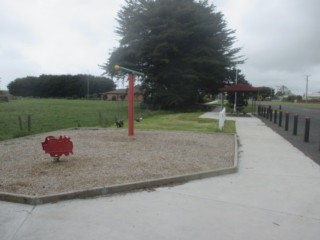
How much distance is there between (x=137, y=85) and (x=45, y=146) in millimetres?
27930

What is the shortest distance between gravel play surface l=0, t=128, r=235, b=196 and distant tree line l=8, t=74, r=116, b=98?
87.8 metres

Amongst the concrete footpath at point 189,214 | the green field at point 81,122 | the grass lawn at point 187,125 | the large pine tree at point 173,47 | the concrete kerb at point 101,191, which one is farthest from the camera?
the large pine tree at point 173,47

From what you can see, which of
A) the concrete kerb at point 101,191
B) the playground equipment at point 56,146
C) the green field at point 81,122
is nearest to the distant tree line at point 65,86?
the green field at point 81,122

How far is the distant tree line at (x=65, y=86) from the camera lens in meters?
98.9

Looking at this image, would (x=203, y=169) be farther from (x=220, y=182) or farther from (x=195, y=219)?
(x=195, y=219)

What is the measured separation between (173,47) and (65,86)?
246 feet

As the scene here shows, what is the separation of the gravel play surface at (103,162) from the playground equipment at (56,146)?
8.7 inches

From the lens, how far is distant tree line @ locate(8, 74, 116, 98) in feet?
324

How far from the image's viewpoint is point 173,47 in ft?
98.5

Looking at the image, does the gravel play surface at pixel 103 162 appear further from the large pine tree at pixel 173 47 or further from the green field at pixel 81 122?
the large pine tree at pixel 173 47

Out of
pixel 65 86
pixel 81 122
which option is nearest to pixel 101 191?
pixel 81 122

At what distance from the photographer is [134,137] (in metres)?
11.7

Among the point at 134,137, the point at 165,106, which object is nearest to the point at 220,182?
the point at 134,137

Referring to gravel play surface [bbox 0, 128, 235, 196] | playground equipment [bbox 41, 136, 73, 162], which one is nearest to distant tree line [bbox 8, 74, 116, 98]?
gravel play surface [bbox 0, 128, 235, 196]
